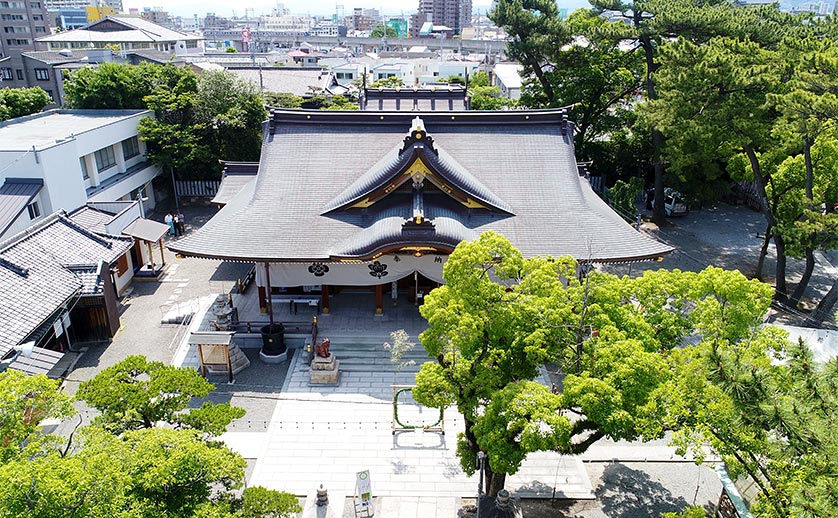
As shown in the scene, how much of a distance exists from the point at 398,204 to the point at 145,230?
12.8m

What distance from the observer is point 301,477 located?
52.0 feet

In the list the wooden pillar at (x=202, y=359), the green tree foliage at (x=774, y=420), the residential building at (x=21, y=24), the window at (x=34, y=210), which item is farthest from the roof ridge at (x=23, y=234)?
the residential building at (x=21, y=24)

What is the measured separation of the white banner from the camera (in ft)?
72.3

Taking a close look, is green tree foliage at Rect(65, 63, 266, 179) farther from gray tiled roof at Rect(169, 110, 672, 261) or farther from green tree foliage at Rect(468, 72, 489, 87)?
green tree foliage at Rect(468, 72, 489, 87)

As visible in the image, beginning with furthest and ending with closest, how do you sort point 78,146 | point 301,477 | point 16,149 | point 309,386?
point 78,146, point 16,149, point 309,386, point 301,477

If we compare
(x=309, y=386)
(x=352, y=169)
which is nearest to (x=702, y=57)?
(x=352, y=169)

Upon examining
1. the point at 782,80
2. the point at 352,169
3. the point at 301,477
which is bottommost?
the point at 301,477

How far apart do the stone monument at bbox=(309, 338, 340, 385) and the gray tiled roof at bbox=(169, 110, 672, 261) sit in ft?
11.0

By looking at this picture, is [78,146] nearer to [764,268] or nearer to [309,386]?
[309,386]

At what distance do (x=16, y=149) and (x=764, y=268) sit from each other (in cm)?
3726

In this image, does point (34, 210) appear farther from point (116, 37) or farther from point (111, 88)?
point (116, 37)

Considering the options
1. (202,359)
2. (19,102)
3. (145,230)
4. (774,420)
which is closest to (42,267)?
(145,230)

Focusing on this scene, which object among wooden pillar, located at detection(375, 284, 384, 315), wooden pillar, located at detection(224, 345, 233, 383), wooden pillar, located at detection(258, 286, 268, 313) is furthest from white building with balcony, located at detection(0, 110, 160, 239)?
wooden pillar, located at detection(375, 284, 384, 315)

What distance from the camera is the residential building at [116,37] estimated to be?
71.9 m
